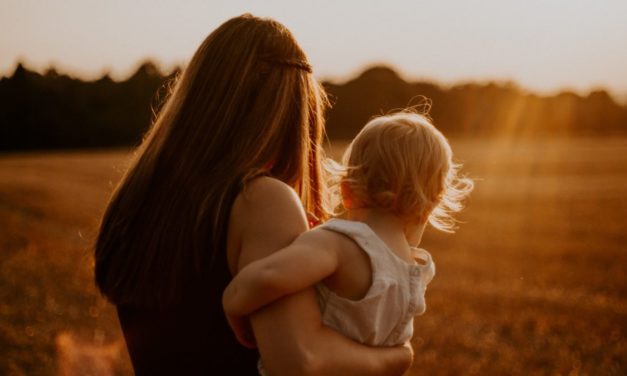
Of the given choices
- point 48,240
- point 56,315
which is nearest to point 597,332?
point 56,315

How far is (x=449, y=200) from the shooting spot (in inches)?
92.6

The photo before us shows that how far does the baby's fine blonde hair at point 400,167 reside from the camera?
210cm

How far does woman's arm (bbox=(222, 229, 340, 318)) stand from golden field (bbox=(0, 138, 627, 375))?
27.4 inches

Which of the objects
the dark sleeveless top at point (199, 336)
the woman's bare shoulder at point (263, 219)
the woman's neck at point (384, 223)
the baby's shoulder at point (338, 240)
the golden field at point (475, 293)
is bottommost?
the golden field at point (475, 293)

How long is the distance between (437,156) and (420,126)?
0.10 m

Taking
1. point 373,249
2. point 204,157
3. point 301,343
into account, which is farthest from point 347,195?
point 301,343

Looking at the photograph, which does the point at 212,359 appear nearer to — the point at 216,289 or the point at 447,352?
the point at 216,289

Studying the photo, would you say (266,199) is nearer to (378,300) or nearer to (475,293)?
(378,300)

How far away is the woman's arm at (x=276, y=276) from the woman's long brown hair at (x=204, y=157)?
120mm

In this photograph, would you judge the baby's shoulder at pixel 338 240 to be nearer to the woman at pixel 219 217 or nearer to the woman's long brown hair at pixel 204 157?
the woman at pixel 219 217

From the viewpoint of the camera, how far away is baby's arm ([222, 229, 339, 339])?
5.27 feet

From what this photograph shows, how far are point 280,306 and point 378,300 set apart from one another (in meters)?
0.32

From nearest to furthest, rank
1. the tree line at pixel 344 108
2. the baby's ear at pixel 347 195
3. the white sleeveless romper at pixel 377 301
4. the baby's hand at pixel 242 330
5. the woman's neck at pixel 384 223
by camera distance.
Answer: the baby's hand at pixel 242 330
the white sleeveless romper at pixel 377 301
the woman's neck at pixel 384 223
the baby's ear at pixel 347 195
the tree line at pixel 344 108

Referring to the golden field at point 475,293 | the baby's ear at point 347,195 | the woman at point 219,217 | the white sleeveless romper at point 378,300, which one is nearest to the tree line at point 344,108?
the golden field at point 475,293
